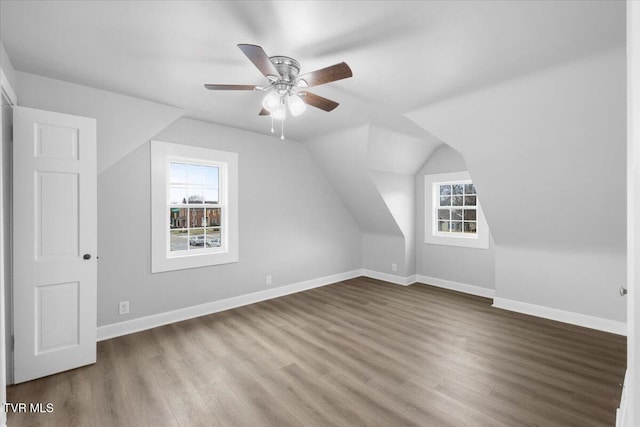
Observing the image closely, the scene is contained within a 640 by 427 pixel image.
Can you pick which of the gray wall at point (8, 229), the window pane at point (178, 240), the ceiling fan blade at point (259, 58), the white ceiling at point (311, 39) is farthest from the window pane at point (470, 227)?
the gray wall at point (8, 229)

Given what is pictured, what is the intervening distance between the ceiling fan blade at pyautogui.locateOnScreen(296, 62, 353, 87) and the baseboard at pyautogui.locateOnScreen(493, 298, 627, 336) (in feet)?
12.4

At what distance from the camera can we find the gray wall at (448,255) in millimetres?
4582

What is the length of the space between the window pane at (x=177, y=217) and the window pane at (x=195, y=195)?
6.3 inches

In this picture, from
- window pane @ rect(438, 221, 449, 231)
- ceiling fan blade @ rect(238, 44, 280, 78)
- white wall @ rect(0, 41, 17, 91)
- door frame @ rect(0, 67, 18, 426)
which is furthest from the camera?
window pane @ rect(438, 221, 449, 231)

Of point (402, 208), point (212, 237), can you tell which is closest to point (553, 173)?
point (402, 208)

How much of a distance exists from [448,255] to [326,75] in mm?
4067

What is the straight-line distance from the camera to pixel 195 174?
12.7 ft

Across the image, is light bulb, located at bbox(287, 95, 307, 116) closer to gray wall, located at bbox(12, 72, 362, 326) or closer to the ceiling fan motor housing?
the ceiling fan motor housing

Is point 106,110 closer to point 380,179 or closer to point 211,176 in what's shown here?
point 211,176

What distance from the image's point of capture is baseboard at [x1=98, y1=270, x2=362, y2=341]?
3156mm

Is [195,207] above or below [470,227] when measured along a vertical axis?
above

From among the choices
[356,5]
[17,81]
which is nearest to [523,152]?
[356,5]

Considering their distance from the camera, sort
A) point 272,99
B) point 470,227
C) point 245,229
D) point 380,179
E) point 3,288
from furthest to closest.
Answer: point 470,227, point 380,179, point 245,229, point 272,99, point 3,288

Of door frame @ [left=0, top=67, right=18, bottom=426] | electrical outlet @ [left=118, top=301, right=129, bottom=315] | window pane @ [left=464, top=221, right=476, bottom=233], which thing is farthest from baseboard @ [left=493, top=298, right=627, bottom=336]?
door frame @ [left=0, top=67, right=18, bottom=426]
